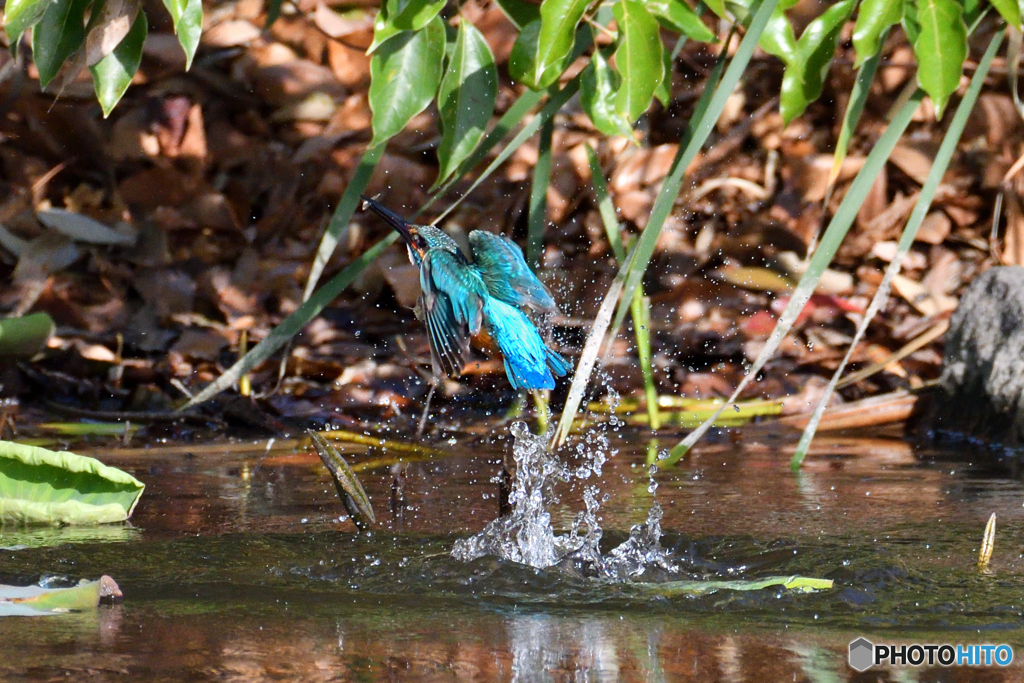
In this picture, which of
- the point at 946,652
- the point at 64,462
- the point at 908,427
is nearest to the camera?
the point at 946,652

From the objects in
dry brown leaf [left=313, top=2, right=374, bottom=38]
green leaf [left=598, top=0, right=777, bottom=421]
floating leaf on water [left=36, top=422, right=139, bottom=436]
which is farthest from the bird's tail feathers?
dry brown leaf [left=313, top=2, right=374, bottom=38]

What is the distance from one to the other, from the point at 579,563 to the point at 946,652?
68 centimetres

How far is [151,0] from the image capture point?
5.32m

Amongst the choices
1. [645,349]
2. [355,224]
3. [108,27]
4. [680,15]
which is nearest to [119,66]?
[108,27]

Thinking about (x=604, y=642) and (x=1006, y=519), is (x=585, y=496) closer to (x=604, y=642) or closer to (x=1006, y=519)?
(x=1006, y=519)

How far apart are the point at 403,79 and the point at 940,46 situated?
91cm

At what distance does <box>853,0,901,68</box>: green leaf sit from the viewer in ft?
7.23

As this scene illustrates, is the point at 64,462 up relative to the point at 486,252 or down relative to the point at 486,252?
down

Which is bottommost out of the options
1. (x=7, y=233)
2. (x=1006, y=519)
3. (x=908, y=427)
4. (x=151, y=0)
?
(x=1006, y=519)

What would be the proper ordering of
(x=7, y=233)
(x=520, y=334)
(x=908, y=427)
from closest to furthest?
(x=520, y=334)
(x=908, y=427)
(x=7, y=233)

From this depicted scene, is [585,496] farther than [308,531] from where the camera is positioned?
Yes

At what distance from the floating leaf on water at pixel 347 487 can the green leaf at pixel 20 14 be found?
33.1 inches

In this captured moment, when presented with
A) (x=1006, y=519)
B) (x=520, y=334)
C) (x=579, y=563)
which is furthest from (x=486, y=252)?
(x=1006, y=519)

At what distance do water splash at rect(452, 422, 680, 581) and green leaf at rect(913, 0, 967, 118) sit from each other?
2.95 ft
